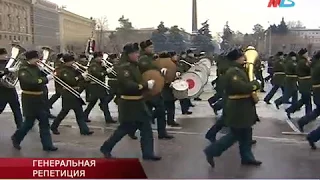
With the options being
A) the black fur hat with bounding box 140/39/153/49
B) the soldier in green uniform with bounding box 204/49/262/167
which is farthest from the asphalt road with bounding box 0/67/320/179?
the black fur hat with bounding box 140/39/153/49

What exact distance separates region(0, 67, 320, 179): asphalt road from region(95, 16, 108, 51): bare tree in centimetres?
138

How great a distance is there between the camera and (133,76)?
589 cm

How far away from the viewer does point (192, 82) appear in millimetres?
9289

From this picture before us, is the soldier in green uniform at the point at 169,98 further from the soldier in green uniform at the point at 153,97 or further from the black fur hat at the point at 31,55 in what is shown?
the black fur hat at the point at 31,55

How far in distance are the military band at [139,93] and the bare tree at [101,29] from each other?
20cm

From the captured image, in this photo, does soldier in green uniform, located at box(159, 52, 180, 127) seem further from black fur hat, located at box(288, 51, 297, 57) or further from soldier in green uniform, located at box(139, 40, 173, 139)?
black fur hat, located at box(288, 51, 297, 57)

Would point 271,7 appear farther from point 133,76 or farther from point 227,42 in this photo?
point 227,42

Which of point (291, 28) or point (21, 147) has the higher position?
point (291, 28)

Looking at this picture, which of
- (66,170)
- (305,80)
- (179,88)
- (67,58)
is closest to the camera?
(66,170)

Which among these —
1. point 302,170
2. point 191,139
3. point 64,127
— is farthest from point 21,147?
point 302,170

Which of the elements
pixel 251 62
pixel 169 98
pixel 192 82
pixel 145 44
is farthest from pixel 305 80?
pixel 145 44

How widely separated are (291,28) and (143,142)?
2.39m

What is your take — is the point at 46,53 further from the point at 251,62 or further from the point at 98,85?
the point at 251,62

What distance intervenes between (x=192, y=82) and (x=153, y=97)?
2.57m
